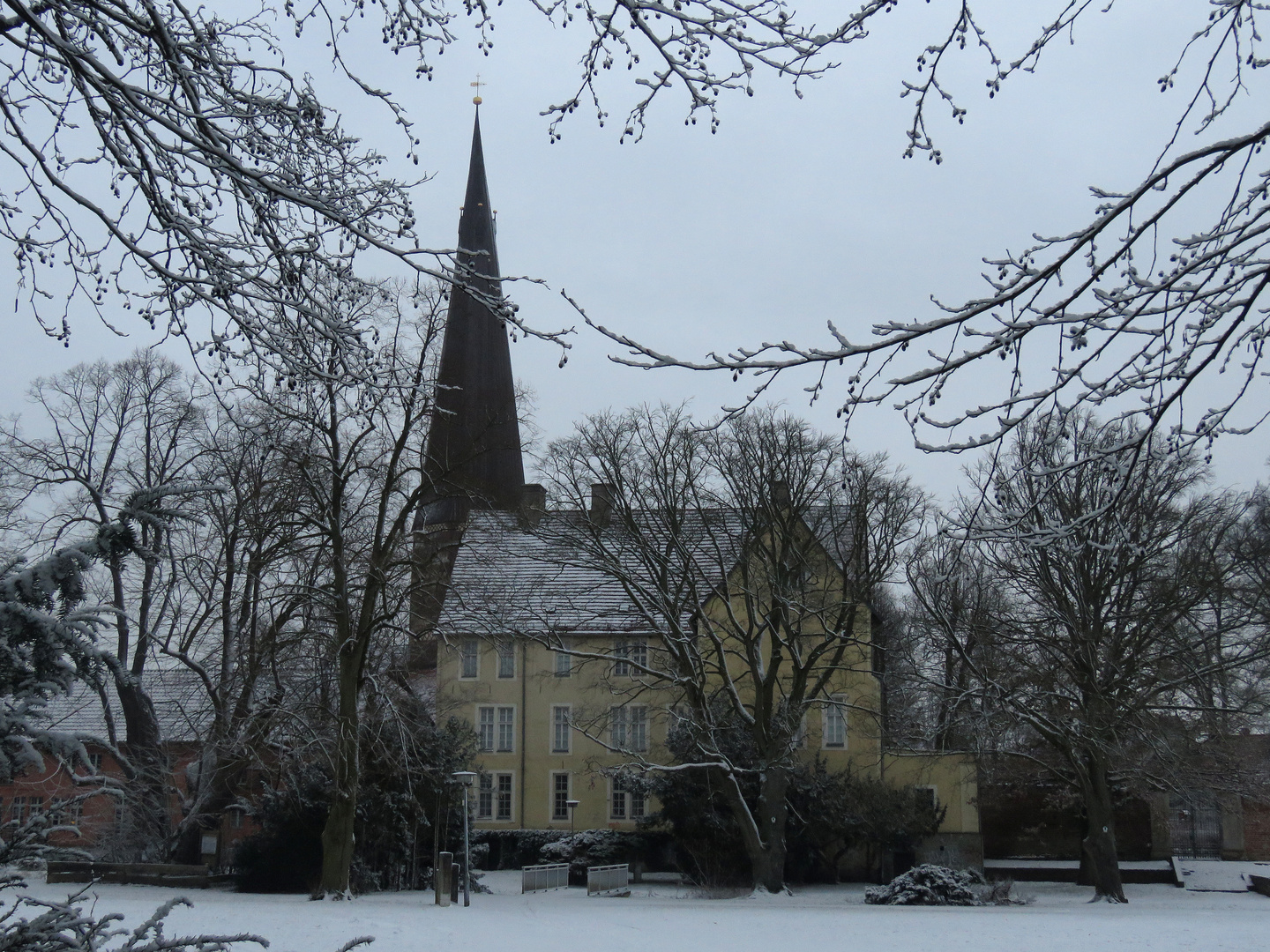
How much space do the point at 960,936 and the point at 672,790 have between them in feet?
48.9

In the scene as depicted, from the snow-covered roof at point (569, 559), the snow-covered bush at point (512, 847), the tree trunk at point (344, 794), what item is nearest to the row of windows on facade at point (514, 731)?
the snow-covered bush at point (512, 847)

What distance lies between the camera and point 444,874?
24.7 m

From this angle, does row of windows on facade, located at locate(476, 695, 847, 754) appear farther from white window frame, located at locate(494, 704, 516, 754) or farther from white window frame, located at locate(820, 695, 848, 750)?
white window frame, located at locate(820, 695, 848, 750)

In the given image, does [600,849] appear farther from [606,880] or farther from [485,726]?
[485,726]

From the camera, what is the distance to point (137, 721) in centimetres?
2866

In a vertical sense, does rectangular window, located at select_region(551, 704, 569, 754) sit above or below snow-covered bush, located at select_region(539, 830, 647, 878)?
above

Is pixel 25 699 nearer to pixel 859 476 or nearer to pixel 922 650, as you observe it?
pixel 859 476

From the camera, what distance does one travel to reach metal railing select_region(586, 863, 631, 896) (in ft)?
96.5

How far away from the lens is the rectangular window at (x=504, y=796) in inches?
1623

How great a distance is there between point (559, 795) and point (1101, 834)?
65.5 ft

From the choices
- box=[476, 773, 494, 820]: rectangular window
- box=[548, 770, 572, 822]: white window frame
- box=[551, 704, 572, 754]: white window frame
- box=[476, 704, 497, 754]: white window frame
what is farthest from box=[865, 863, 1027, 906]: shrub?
box=[476, 704, 497, 754]: white window frame

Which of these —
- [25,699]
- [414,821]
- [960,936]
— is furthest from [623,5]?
[414,821]

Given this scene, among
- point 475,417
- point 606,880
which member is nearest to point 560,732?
point 606,880

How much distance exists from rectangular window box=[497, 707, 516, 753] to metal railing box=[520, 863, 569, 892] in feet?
31.9
